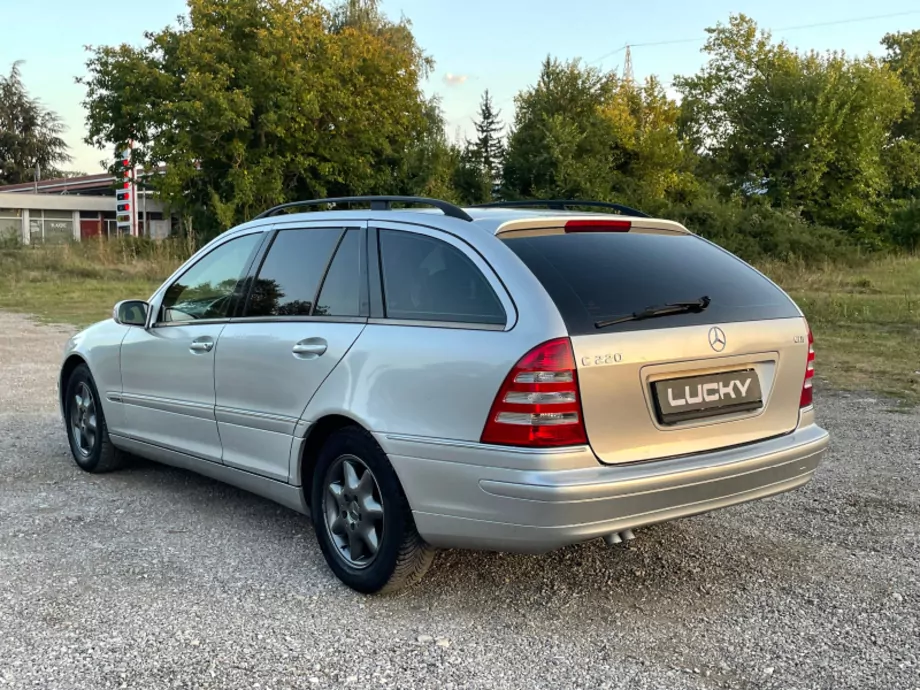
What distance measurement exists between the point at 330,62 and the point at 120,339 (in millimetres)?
35125

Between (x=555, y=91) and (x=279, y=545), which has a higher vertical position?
(x=555, y=91)

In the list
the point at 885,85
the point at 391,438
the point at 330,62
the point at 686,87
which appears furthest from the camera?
the point at 686,87

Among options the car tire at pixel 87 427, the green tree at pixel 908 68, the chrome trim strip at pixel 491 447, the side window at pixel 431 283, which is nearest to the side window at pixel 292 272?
the side window at pixel 431 283

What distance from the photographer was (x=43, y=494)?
213 inches

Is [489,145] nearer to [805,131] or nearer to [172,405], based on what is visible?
[805,131]

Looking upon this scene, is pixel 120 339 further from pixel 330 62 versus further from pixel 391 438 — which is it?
pixel 330 62

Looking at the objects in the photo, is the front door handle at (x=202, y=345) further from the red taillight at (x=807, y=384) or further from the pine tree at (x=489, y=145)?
the pine tree at (x=489, y=145)

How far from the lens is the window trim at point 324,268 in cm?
402

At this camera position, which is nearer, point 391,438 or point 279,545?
point 391,438

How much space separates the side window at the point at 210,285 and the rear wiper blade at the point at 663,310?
221 centimetres

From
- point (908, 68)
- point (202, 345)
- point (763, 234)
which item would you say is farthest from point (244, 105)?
point (908, 68)

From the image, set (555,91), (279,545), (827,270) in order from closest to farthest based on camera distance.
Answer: (279,545) → (827,270) → (555,91)

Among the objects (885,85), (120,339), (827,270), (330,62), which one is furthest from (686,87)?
(120,339)

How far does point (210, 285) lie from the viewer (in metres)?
5.05
